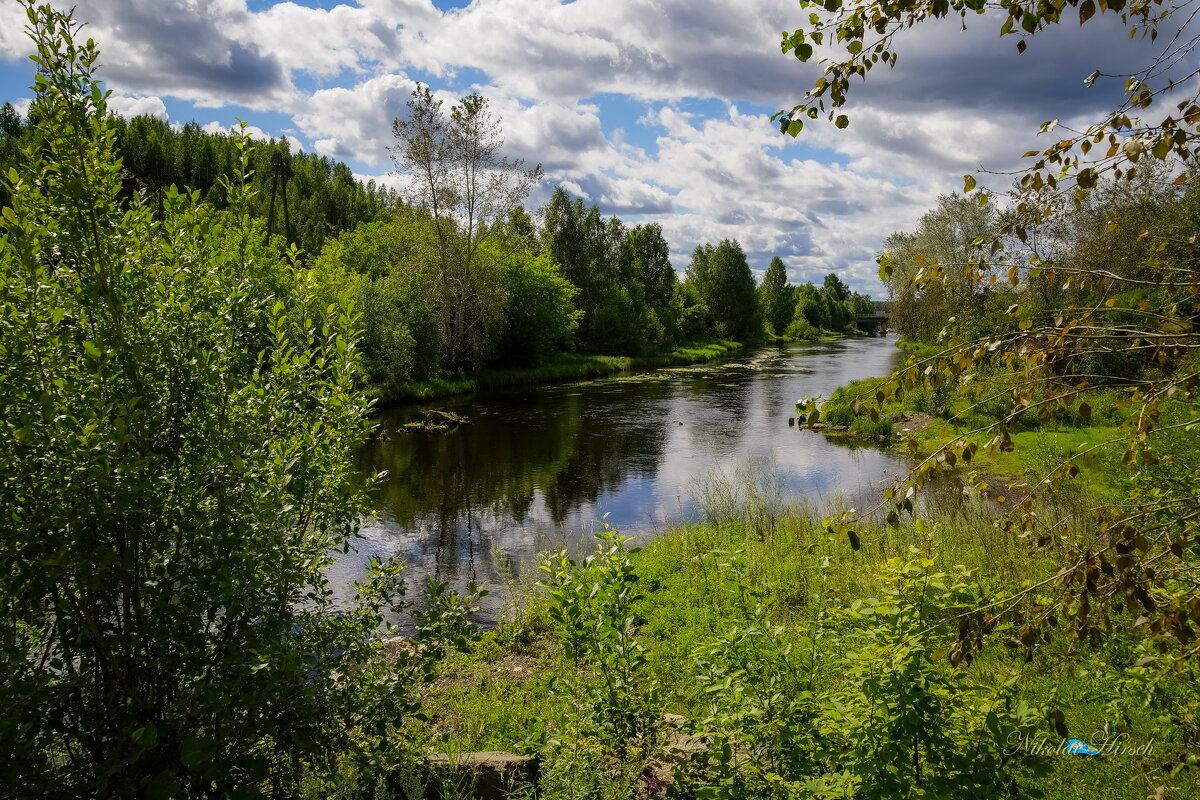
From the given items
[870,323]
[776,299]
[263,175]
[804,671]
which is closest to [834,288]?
[870,323]

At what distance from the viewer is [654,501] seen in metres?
16.5

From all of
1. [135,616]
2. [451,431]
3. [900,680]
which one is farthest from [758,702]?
[451,431]

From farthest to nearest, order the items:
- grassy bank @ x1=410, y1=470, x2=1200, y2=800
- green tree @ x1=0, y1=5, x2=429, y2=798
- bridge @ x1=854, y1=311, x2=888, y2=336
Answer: bridge @ x1=854, y1=311, x2=888, y2=336 < grassy bank @ x1=410, y1=470, x2=1200, y2=800 < green tree @ x1=0, y1=5, x2=429, y2=798

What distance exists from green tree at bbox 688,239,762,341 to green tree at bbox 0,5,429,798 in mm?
73860

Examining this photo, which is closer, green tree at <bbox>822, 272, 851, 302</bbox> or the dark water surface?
the dark water surface

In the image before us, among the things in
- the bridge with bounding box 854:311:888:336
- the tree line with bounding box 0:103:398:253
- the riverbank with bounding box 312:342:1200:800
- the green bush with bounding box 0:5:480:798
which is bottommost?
the riverbank with bounding box 312:342:1200:800

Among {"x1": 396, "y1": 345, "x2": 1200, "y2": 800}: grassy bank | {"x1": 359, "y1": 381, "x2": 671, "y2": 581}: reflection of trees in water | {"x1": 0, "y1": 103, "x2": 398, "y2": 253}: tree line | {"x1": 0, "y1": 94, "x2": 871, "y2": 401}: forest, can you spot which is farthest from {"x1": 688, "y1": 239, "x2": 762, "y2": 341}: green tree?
{"x1": 396, "y1": 345, "x2": 1200, "y2": 800}: grassy bank

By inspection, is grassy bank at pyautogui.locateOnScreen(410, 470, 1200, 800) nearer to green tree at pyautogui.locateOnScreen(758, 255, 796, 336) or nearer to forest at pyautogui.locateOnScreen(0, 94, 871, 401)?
forest at pyautogui.locateOnScreen(0, 94, 871, 401)

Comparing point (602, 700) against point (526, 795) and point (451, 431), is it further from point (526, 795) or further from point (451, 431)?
point (451, 431)

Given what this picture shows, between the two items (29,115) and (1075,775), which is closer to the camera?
(29,115)

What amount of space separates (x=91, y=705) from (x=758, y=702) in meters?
3.17

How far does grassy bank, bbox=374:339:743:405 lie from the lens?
3216 centimetres

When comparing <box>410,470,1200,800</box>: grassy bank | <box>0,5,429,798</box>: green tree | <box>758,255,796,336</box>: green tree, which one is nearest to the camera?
<box>0,5,429,798</box>: green tree

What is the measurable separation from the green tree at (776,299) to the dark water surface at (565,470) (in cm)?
6264
